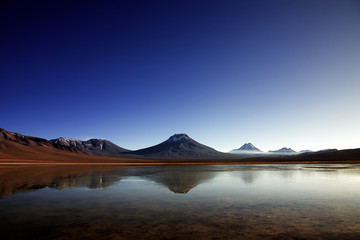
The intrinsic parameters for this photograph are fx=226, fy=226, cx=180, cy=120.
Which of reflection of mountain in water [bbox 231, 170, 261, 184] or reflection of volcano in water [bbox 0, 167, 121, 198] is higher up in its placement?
reflection of volcano in water [bbox 0, 167, 121, 198]

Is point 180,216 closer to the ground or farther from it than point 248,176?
farther from it

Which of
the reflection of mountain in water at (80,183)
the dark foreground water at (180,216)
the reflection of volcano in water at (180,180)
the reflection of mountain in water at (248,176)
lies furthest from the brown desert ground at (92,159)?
the dark foreground water at (180,216)

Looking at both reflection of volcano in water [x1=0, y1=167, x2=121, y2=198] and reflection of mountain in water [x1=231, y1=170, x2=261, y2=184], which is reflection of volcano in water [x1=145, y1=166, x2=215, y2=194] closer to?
reflection of mountain in water [x1=231, y1=170, x2=261, y2=184]

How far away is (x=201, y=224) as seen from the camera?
24.5ft

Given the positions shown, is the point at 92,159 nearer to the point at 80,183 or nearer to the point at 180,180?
the point at 80,183

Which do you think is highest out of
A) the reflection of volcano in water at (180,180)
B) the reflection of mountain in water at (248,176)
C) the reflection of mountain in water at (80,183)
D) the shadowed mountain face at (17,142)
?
the shadowed mountain face at (17,142)

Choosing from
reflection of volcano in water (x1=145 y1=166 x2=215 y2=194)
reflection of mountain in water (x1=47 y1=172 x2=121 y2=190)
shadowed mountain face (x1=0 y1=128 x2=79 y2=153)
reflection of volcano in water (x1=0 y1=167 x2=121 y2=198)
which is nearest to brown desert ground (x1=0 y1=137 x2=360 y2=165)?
shadowed mountain face (x1=0 y1=128 x2=79 y2=153)

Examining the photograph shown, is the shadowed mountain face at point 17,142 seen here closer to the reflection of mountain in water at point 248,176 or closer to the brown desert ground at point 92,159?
the brown desert ground at point 92,159

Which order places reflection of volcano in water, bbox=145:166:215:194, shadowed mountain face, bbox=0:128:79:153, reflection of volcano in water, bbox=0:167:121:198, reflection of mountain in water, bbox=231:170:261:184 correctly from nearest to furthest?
1. reflection of volcano in water, bbox=0:167:121:198
2. reflection of volcano in water, bbox=145:166:215:194
3. reflection of mountain in water, bbox=231:170:261:184
4. shadowed mountain face, bbox=0:128:79:153

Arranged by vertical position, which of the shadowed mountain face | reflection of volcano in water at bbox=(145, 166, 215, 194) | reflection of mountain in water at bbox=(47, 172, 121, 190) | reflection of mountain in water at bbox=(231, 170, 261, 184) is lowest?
reflection of mountain in water at bbox=(231, 170, 261, 184)

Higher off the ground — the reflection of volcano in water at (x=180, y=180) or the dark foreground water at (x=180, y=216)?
the dark foreground water at (x=180, y=216)

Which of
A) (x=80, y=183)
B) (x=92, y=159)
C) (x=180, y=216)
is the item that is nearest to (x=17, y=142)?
(x=92, y=159)

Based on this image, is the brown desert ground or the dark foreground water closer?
the dark foreground water

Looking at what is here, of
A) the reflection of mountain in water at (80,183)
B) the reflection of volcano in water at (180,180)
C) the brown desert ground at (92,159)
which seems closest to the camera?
the reflection of volcano in water at (180,180)
